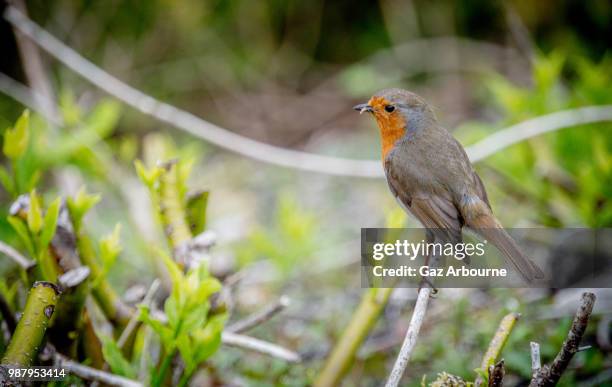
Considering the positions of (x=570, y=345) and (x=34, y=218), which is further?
(x=34, y=218)

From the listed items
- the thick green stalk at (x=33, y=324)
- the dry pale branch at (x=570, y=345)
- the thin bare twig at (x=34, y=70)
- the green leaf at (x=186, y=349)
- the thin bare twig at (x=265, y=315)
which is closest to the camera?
the dry pale branch at (x=570, y=345)

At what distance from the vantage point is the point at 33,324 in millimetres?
1222

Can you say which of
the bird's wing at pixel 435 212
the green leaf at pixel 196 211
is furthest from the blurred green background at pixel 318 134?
the bird's wing at pixel 435 212

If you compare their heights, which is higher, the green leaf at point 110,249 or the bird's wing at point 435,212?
the bird's wing at point 435,212

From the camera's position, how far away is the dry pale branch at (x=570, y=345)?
3.49ft

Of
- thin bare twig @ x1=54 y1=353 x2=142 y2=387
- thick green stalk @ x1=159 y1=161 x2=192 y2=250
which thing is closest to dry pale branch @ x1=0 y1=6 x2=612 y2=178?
thick green stalk @ x1=159 y1=161 x2=192 y2=250

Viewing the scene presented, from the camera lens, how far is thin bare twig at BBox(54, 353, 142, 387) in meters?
1.40

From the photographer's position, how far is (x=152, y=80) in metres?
4.52

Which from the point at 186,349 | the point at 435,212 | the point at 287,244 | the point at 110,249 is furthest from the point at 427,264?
the point at 287,244

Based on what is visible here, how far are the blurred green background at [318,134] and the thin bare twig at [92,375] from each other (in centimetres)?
44

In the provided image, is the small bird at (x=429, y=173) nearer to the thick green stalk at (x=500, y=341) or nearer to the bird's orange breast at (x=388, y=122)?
the bird's orange breast at (x=388, y=122)

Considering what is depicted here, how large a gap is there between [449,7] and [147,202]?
3.07 metres

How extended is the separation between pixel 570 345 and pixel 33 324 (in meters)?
1.16

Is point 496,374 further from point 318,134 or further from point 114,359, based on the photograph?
point 318,134
